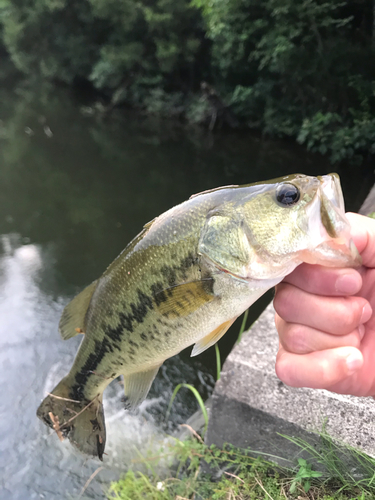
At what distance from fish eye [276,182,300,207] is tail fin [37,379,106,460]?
1.58 meters

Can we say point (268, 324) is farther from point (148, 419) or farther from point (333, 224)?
point (148, 419)

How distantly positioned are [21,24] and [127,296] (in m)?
31.2

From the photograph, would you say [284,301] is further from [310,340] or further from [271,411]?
[271,411]

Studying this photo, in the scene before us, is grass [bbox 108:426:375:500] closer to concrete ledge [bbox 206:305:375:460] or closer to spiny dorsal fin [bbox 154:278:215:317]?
concrete ledge [bbox 206:305:375:460]

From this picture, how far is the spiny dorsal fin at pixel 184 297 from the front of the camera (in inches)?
55.4

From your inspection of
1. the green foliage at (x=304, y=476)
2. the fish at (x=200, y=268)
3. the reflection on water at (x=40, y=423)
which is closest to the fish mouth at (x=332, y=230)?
the fish at (x=200, y=268)

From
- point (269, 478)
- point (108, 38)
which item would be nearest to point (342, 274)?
point (269, 478)

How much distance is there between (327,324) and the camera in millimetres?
1248

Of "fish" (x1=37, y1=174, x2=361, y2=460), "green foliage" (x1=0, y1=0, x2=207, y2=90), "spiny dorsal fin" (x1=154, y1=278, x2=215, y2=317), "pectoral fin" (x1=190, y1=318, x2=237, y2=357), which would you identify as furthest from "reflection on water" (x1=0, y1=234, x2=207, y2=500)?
"green foliage" (x1=0, y1=0, x2=207, y2=90)

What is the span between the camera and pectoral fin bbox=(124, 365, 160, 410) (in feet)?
5.91

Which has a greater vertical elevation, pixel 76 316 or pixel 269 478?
pixel 76 316

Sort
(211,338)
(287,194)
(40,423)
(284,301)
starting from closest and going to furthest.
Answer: (287,194), (284,301), (211,338), (40,423)

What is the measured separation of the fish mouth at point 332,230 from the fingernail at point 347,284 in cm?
5

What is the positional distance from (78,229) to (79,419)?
6.47 metres
